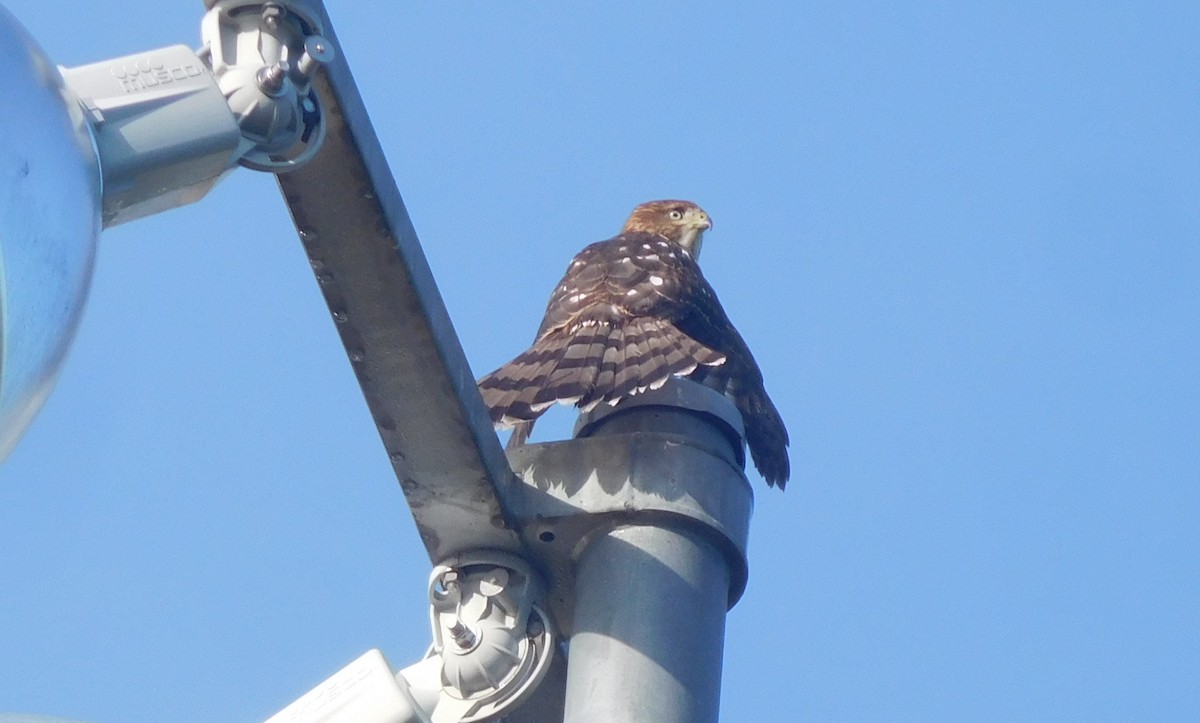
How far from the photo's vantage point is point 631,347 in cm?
436

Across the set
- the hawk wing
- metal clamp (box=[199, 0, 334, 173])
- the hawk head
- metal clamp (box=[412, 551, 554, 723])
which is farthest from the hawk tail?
the hawk head

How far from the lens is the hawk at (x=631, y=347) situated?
402 centimetres

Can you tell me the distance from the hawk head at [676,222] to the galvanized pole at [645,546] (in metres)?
6.47

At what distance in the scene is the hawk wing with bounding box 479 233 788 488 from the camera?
4.02 metres

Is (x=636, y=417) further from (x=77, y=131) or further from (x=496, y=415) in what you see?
(x=496, y=415)

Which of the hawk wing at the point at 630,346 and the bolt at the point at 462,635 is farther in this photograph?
the hawk wing at the point at 630,346

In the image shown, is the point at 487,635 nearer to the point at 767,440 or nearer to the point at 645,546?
the point at 645,546

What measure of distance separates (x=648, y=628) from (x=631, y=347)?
2.43 meters

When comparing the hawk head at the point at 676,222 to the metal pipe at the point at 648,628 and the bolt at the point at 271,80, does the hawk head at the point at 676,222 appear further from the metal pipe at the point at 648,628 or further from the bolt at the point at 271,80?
the bolt at the point at 271,80

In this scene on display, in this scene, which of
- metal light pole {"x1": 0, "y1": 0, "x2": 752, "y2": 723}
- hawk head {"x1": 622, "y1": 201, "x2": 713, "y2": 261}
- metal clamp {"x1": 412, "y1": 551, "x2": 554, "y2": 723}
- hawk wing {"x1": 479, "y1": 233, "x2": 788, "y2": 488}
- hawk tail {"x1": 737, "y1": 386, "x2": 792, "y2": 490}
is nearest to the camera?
metal light pole {"x1": 0, "y1": 0, "x2": 752, "y2": 723}

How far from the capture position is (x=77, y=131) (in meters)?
1.27

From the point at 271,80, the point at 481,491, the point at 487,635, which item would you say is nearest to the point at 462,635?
the point at 487,635

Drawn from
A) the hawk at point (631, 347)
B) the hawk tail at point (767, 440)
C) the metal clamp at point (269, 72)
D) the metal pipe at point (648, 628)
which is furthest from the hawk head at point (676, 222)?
the metal clamp at point (269, 72)

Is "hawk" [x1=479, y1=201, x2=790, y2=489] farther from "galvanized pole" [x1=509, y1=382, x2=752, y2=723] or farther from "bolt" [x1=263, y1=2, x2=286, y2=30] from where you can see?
"bolt" [x1=263, y1=2, x2=286, y2=30]
